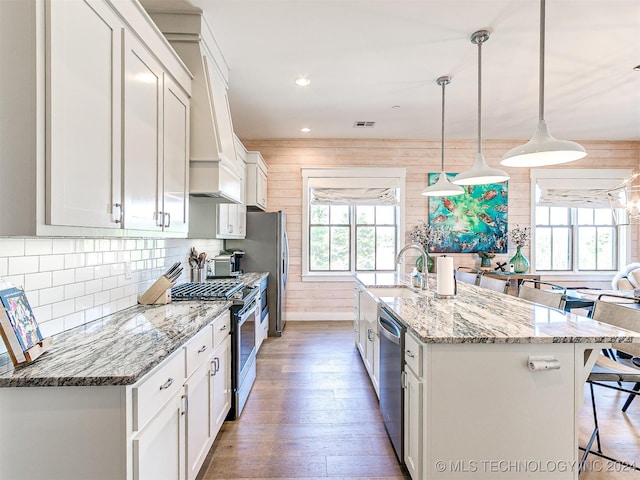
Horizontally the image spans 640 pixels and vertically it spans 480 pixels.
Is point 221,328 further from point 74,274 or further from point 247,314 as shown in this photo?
point 74,274

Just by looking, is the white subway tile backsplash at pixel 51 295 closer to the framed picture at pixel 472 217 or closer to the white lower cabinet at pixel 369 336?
the white lower cabinet at pixel 369 336

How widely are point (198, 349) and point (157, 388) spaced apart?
45 cm

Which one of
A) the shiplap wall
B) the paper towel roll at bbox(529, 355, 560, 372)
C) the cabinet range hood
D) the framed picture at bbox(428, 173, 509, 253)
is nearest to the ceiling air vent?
the shiplap wall

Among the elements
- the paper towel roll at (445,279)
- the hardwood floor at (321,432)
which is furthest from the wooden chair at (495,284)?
the hardwood floor at (321,432)

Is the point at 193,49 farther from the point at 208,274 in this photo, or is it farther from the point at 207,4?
the point at 208,274

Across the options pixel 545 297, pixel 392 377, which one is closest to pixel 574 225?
pixel 545 297

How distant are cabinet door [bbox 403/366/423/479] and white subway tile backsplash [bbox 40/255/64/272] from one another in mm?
1841

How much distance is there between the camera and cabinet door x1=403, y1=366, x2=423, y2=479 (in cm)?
158

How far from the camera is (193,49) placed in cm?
234

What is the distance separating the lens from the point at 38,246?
1447mm

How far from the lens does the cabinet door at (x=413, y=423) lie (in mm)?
1582

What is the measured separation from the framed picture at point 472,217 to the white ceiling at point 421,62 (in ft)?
3.43

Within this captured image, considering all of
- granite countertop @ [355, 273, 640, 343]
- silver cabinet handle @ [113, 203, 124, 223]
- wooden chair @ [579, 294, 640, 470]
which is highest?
silver cabinet handle @ [113, 203, 124, 223]

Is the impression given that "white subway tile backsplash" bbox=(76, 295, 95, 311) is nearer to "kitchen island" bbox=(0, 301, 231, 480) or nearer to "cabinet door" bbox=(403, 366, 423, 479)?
"kitchen island" bbox=(0, 301, 231, 480)
